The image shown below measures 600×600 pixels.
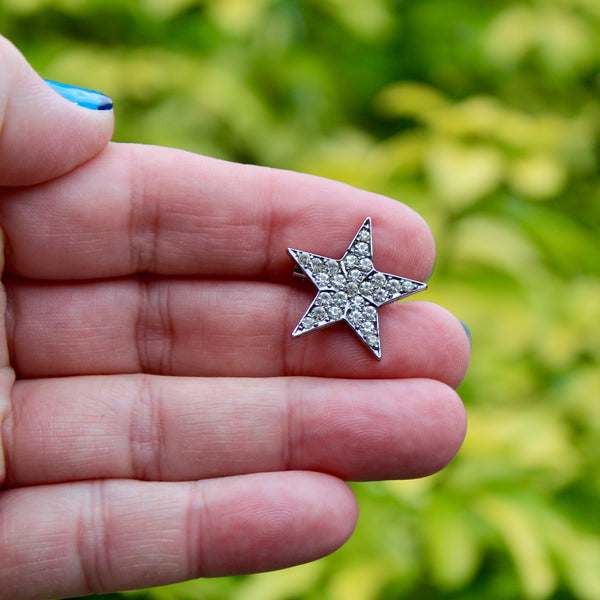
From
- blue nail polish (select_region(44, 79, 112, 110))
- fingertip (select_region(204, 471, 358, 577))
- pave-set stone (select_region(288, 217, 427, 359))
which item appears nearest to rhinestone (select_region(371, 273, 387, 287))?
pave-set stone (select_region(288, 217, 427, 359))

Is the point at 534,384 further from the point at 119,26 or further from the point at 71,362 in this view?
the point at 119,26

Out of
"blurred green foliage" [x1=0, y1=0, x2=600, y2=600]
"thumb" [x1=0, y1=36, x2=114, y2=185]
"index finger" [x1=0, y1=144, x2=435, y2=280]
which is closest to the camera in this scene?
"thumb" [x1=0, y1=36, x2=114, y2=185]

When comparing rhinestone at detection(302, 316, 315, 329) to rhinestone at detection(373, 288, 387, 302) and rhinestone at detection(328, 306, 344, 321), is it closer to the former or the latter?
rhinestone at detection(328, 306, 344, 321)

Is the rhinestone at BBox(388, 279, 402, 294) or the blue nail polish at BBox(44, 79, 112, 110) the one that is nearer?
the blue nail polish at BBox(44, 79, 112, 110)

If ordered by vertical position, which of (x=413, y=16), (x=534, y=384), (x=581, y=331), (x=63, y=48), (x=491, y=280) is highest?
(x=413, y=16)

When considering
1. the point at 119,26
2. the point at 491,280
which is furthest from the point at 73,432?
the point at 119,26

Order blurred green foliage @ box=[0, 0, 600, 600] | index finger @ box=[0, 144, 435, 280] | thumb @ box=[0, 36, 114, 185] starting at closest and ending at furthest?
thumb @ box=[0, 36, 114, 185], index finger @ box=[0, 144, 435, 280], blurred green foliage @ box=[0, 0, 600, 600]
